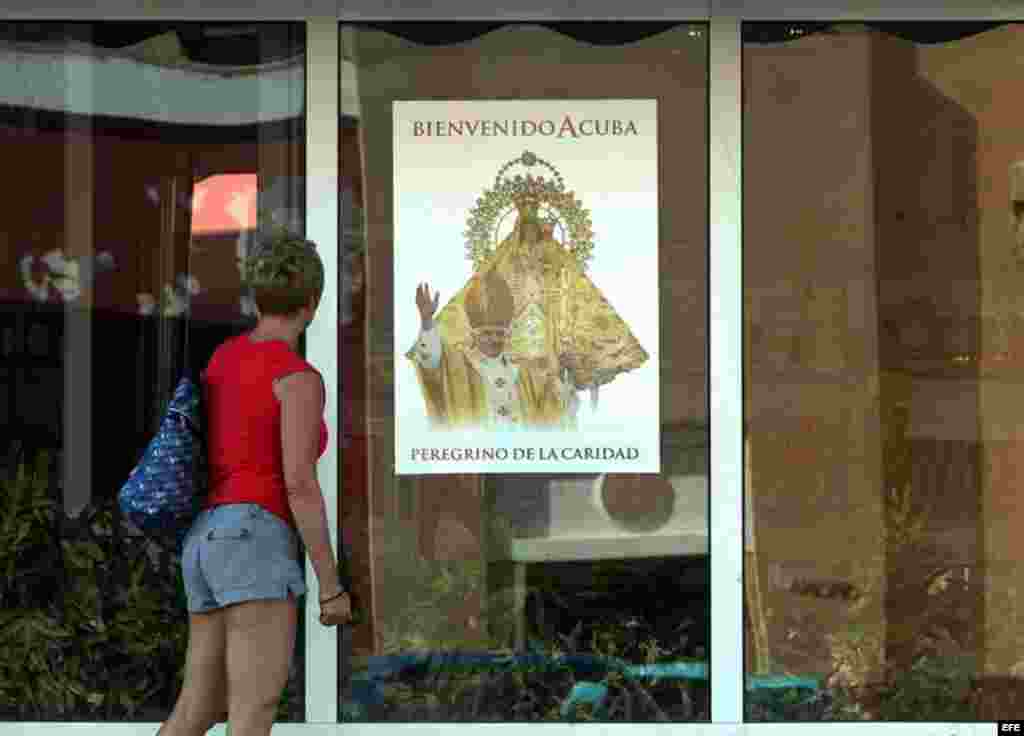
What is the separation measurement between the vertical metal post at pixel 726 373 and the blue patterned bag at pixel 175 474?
202 centimetres

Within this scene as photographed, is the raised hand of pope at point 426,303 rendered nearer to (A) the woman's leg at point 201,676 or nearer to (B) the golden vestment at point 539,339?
(B) the golden vestment at point 539,339

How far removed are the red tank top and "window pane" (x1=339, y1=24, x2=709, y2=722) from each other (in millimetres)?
1322

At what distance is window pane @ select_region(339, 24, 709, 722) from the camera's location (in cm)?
623

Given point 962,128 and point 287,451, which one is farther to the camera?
point 962,128

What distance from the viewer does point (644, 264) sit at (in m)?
6.27

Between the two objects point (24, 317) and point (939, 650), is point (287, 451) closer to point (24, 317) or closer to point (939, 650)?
point (24, 317)

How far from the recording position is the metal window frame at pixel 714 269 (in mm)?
6168

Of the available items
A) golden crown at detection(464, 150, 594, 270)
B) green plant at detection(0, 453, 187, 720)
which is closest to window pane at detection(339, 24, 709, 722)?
golden crown at detection(464, 150, 594, 270)

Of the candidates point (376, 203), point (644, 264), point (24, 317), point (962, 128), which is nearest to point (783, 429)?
point (644, 264)

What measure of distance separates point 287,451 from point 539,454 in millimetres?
1612

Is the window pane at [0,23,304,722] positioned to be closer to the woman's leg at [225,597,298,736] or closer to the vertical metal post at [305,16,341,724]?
the vertical metal post at [305,16,341,724]

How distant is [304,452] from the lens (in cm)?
479

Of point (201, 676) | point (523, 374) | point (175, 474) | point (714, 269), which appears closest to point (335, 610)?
point (201, 676)

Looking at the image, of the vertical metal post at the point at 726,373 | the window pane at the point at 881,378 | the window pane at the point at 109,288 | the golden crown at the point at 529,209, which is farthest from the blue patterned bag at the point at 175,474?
the window pane at the point at 881,378
